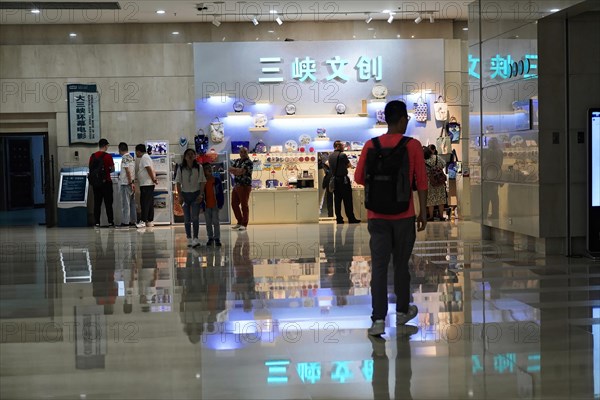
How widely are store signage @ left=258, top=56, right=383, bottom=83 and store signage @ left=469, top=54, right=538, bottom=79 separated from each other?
17.5ft

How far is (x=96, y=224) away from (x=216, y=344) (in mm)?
12248

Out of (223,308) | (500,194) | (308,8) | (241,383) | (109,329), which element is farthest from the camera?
(308,8)

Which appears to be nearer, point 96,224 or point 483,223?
point 483,223


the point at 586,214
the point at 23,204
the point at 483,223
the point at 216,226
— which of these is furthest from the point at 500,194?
the point at 23,204

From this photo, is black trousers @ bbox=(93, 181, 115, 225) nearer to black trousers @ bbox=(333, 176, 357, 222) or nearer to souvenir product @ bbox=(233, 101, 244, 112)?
souvenir product @ bbox=(233, 101, 244, 112)

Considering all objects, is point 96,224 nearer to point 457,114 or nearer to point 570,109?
point 457,114

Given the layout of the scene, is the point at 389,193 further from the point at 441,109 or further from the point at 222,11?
the point at 441,109

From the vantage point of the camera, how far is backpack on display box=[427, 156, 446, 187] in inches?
645

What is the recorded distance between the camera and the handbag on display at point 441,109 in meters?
17.6

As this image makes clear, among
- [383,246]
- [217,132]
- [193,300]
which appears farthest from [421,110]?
[383,246]

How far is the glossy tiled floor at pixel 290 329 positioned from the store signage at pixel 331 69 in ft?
23.3

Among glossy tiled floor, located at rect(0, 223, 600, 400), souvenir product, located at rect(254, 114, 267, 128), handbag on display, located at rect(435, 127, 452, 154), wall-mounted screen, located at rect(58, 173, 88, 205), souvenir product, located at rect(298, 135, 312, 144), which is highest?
souvenir product, located at rect(254, 114, 267, 128)

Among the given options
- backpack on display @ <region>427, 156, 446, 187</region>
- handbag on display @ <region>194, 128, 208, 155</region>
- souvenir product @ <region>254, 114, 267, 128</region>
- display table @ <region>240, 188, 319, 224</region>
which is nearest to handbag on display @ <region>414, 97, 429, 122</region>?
backpack on display @ <region>427, 156, 446, 187</region>

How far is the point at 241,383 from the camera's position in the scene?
15.4 ft
